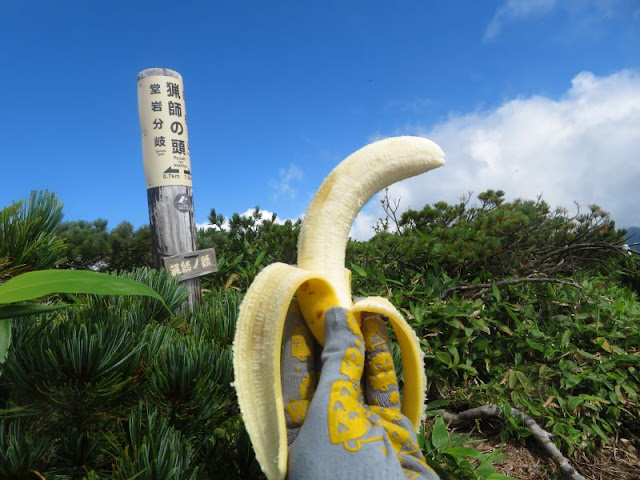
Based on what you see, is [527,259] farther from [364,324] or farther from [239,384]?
[239,384]

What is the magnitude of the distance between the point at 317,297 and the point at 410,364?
338mm

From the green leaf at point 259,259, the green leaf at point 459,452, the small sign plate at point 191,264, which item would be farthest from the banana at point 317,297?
the green leaf at point 259,259

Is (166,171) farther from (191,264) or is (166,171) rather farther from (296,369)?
(296,369)

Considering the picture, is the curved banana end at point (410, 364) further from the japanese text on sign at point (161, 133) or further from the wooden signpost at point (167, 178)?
the japanese text on sign at point (161, 133)

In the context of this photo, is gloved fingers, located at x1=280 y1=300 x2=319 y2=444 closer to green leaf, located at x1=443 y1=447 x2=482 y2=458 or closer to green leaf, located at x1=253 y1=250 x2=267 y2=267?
green leaf, located at x1=443 y1=447 x2=482 y2=458

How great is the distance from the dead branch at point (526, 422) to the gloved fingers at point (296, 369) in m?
1.44

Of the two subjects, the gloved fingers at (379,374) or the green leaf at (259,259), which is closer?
the gloved fingers at (379,374)

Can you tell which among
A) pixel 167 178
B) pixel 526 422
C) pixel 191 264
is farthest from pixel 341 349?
pixel 167 178

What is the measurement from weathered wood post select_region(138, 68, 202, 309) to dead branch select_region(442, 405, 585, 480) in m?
1.92

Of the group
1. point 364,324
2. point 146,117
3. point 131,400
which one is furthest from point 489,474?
point 146,117

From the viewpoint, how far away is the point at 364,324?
1.19 meters

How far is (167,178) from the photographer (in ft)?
10.5

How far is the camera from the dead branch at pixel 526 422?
211cm

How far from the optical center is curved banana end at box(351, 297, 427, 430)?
3.81 feet
